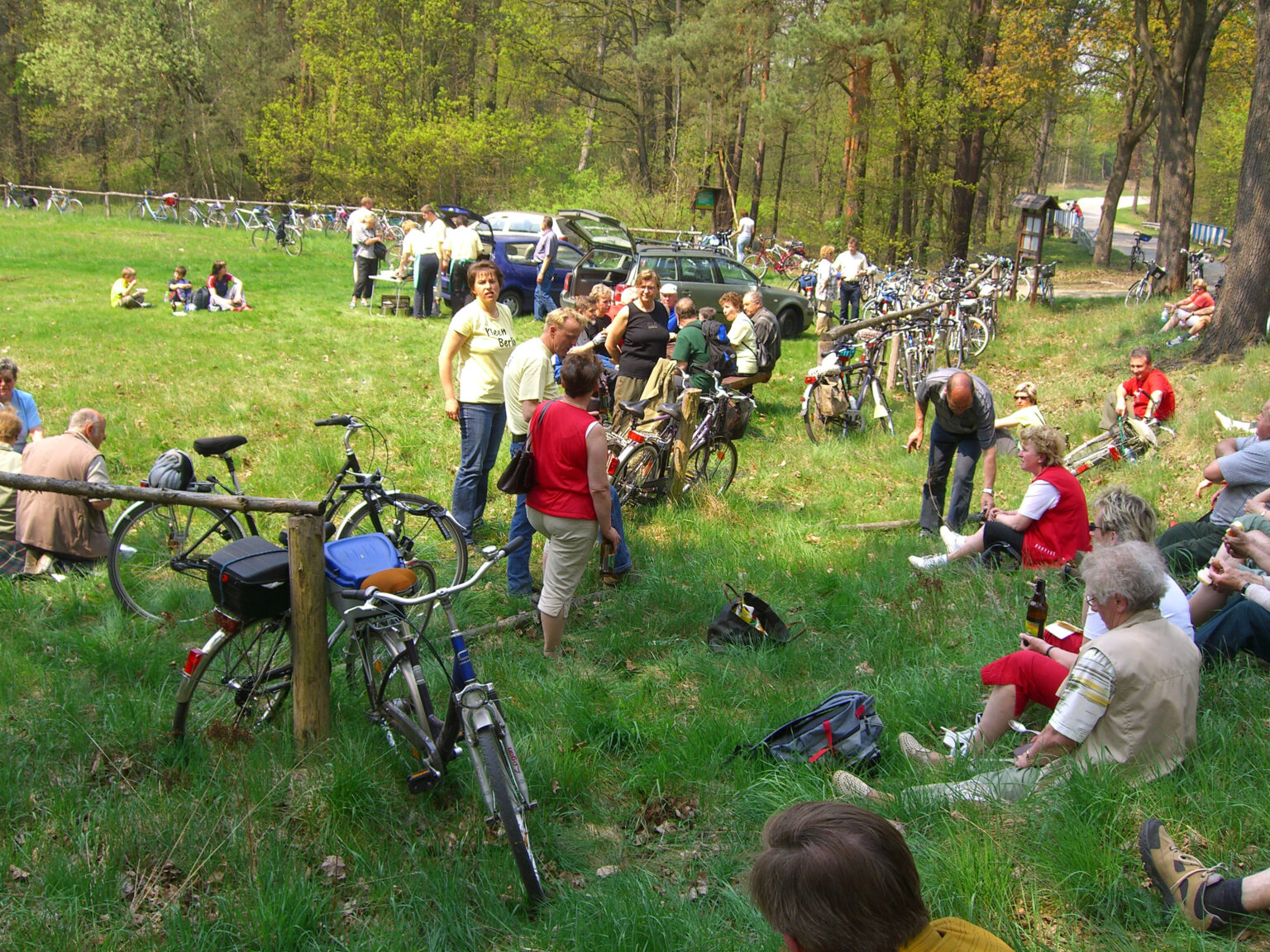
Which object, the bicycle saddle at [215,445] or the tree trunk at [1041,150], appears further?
the tree trunk at [1041,150]

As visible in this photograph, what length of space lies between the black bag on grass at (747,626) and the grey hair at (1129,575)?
7.07 ft

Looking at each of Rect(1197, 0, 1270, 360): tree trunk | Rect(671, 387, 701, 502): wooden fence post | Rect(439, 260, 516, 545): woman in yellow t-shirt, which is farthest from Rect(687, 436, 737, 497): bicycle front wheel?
Rect(1197, 0, 1270, 360): tree trunk

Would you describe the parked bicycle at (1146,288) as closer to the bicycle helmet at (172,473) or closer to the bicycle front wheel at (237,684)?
the bicycle helmet at (172,473)

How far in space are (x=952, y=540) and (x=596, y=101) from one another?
4189 cm

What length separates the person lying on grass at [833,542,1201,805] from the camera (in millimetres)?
3494

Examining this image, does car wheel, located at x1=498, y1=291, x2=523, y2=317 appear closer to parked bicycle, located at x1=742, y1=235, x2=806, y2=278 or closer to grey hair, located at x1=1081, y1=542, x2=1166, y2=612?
parked bicycle, located at x1=742, y1=235, x2=806, y2=278

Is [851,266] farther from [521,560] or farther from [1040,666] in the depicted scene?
[1040,666]

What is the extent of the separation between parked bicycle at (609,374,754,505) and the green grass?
27 cm

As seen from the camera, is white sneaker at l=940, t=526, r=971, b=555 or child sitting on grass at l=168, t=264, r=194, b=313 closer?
white sneaker at l=940, t=526, r=971, b=555

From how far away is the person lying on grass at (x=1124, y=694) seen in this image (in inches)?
138

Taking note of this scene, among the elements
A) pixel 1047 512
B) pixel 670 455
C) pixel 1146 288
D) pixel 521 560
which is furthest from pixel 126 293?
pixel 1146 288

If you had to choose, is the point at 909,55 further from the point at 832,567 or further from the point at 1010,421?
the point at 832,567

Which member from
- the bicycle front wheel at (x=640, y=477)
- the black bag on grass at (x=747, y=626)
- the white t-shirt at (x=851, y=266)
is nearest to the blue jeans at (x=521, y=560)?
the black bag on grass at (x=747, y=626)

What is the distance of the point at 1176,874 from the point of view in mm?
2975
